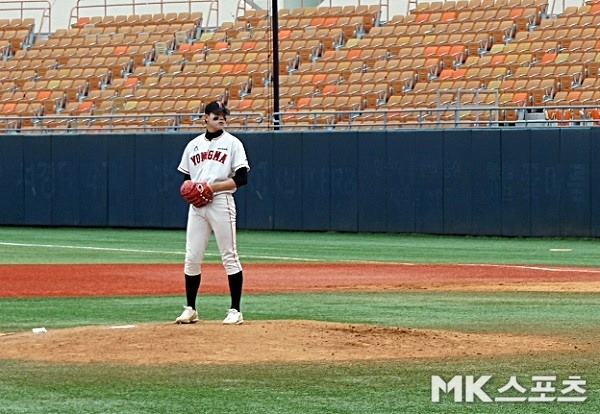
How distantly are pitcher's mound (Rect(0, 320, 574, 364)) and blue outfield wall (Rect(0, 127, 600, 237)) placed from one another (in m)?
13.7

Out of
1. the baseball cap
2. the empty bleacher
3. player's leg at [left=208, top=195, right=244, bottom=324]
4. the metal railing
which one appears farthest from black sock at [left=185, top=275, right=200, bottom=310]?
the empty bleacher

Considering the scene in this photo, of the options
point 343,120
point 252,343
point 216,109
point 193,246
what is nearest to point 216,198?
point 193,246

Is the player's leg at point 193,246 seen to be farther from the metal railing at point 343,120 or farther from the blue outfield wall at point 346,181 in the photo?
the blue outfield wall at point 346,181

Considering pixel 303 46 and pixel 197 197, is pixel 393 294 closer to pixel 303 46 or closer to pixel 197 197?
pixel 197 197

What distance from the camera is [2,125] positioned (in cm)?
3094

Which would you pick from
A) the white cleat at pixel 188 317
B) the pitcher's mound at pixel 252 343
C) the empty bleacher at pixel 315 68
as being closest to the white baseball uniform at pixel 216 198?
the white cleat at pixel 188 317

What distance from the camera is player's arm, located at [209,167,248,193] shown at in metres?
9.66

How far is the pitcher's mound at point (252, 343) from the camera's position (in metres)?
8.39

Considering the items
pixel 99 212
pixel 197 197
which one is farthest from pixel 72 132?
pixel 197 197

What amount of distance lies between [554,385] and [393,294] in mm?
6390

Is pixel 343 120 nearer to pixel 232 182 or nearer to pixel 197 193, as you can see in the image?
pixel 232 182

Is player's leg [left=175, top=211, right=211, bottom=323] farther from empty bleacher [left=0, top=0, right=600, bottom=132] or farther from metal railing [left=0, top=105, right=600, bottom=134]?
empty bleacher [left=0, top=0, right=600, bottom=132]

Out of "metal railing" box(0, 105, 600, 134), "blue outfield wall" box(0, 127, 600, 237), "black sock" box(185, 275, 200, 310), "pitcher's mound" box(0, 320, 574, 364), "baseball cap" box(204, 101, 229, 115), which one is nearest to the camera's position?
"pitcher's mound" box(0, 320, 574, 364)

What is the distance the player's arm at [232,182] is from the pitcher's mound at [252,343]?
1014mm
